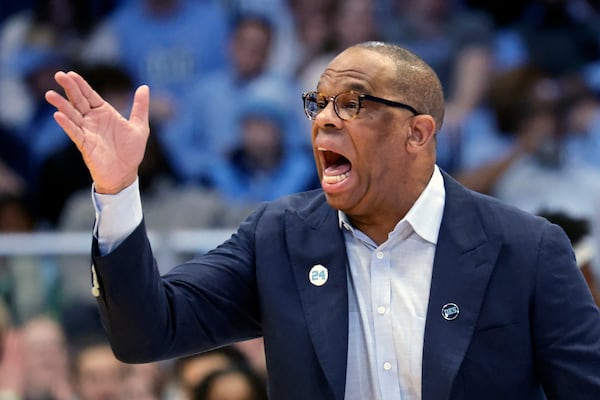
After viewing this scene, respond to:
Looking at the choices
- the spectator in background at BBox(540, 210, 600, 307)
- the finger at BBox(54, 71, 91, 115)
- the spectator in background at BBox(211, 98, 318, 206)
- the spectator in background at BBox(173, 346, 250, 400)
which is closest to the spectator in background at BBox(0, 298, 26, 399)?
the spectator in background at BBox(173, 346, 250, 400)

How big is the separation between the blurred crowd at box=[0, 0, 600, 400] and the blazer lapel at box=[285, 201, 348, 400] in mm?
3166

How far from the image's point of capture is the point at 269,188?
730cm

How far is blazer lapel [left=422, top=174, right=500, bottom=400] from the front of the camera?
315 centimetres

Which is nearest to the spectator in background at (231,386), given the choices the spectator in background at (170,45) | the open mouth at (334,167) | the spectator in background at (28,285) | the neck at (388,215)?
the spectator in background at (28,285)

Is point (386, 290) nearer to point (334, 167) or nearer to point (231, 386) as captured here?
point (334, 167)

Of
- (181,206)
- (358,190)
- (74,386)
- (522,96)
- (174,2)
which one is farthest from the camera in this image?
(174,2)

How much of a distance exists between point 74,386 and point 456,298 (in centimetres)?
297

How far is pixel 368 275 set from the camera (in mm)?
3350

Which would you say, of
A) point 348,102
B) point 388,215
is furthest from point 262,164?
point 348,102

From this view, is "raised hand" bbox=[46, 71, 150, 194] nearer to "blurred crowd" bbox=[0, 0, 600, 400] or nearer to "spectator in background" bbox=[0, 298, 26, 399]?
"spectator in background" bbox=[0, 298, 26, 399]

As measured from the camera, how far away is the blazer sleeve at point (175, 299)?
3.04 metres

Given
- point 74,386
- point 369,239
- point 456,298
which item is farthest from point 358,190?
point 74,386

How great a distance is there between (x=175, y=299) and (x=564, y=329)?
101cm

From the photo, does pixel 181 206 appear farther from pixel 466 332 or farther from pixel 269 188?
pixel 466 332
